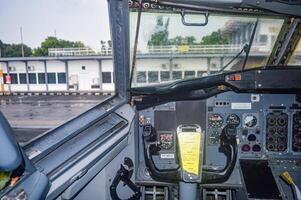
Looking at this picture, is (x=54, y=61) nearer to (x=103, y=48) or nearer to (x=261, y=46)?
(x=103, y=48)

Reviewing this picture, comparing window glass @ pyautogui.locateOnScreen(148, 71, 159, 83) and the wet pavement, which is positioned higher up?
window glass @ pyautogui.locateOnScreen(148, 71, 159, 83)

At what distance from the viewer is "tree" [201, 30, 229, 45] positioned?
87.4 inches

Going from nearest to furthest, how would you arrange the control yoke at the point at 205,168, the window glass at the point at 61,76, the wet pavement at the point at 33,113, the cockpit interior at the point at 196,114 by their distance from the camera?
the wet pavement at the point at 33,113, the cockpit interior at the point at 196,114, the control yoke at the point at 205,168, the window glass at the point at 61,76

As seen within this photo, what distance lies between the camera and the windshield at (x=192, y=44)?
2141mm

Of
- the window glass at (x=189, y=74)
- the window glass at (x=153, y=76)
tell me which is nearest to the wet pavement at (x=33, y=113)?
the window glass at (x=153, y=76)

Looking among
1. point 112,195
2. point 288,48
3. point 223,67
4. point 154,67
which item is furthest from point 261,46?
point 112,195

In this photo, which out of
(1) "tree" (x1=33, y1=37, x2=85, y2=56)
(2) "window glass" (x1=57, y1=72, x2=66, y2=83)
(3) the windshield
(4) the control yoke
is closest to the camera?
(4) the control yoke

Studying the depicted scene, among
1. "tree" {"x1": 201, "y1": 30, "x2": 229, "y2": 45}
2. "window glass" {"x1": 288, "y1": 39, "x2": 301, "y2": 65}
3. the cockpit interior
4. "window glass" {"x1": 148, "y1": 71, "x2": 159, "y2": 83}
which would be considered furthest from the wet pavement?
"window glass" {"x1": 288, "y1": 39, "x2": 301, "y2": 65}

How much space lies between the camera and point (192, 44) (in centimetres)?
227

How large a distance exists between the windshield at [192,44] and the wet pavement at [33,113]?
1.75 ft

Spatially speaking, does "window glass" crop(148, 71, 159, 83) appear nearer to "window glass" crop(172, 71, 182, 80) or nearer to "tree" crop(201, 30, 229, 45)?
"window glass" crop(172, 71, 182, 80)

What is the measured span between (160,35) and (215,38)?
1.49ft

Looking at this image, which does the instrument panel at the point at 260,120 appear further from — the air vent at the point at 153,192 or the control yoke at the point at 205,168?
the air vent at the point at 153,192

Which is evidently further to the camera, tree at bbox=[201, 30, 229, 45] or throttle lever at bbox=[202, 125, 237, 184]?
tree at bbox=[201, 30, 229, 45]
